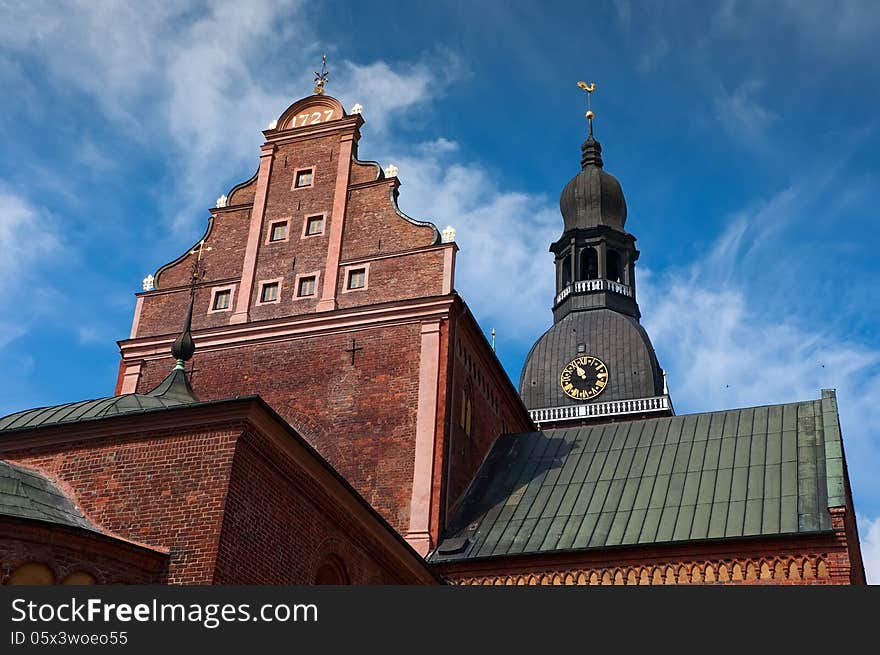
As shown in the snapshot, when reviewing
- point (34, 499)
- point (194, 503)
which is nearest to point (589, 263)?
point (194, 503)

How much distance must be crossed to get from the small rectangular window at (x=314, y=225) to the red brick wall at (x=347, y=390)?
3063 mm

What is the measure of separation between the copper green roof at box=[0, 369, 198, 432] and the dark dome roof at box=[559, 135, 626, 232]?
35.2m

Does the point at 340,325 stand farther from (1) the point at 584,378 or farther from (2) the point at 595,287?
(2) the point at 595,287

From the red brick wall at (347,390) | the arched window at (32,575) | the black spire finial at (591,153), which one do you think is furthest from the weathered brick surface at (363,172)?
the black spire finial at (591,153)

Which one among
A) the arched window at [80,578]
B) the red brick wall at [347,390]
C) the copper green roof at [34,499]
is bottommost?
the arched window at [80,578]

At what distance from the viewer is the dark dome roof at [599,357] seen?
44062 mm

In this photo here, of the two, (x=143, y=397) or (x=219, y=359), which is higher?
(x=219, y=359)

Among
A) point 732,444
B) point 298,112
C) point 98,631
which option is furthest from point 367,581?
point 298,112

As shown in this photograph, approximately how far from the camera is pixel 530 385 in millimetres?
45688

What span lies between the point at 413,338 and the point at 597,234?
28354 mm

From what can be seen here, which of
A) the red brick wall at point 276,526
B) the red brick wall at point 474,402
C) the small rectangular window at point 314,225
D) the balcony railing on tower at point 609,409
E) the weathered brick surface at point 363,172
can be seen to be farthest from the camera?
the balcony railing on tower at point 609,409

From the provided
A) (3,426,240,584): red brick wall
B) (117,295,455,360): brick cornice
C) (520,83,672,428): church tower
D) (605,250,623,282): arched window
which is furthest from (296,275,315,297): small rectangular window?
(605,250,623,282): arched window

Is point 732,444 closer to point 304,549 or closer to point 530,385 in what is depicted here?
point 304,549

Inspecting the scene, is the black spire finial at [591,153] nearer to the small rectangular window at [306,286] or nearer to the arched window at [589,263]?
the arched window at [589,263]
